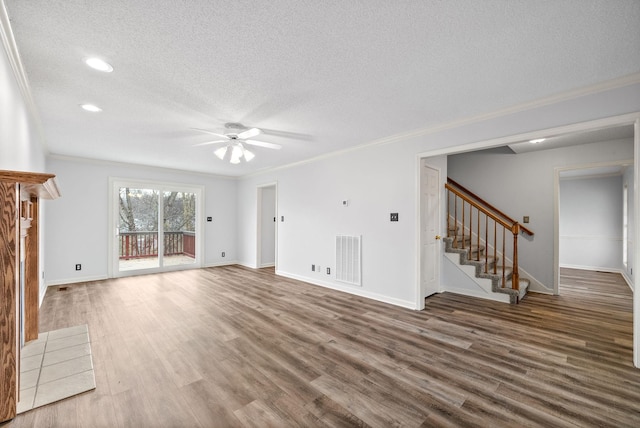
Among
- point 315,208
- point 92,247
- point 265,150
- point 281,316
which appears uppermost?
point 265,150

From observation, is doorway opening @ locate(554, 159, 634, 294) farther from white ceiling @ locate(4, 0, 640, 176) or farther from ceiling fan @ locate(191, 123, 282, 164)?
ceiling fan @ locate(191, 123, 282, 164)

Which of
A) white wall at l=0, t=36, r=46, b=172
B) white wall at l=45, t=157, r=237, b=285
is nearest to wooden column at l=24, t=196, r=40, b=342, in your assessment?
white wall at l=0, t=36, r=46, b=172

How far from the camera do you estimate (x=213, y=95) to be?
106 inches

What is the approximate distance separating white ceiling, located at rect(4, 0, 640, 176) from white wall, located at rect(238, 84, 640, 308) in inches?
10.0

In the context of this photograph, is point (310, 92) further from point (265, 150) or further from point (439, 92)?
point (265, 150)

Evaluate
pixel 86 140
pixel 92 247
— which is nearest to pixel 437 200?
pixel 86 140

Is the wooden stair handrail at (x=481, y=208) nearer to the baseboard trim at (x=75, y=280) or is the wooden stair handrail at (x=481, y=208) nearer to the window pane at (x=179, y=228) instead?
the window pane at (x=179, y=228)

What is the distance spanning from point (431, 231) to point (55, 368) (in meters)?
4.74

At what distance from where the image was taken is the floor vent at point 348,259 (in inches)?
178

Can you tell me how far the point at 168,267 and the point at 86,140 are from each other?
3.31 meters

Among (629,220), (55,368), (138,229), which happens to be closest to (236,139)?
(55,368)

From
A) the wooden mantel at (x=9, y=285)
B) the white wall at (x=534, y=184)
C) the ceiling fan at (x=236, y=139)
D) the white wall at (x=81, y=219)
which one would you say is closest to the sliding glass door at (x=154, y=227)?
the white wall at (x=81, y=219)

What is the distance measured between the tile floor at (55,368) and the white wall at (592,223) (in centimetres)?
987

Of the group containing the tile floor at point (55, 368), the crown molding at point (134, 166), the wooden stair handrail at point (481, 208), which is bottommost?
the tile floor at point (55, 368)
